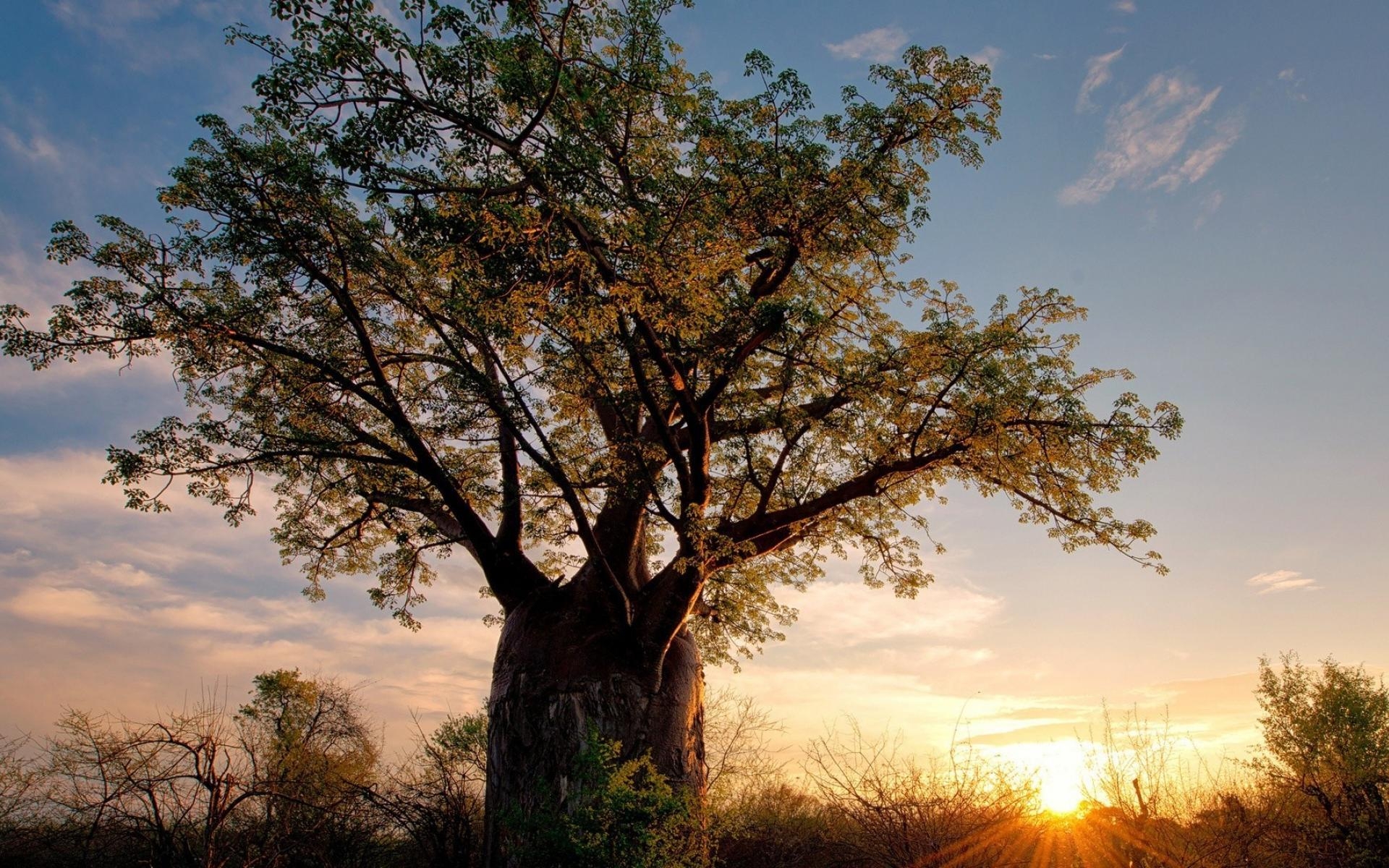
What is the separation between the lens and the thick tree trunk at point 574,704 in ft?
26.9

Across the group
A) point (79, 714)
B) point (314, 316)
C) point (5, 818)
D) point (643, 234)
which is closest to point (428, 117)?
point (643, 234)

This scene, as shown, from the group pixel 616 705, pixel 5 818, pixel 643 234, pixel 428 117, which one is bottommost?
pixel 5 818

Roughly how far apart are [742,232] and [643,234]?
202 cm

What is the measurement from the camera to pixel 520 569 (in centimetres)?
971

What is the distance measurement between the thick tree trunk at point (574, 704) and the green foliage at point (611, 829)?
9.85 feet

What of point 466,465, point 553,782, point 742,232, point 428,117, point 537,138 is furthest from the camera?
point 466,465

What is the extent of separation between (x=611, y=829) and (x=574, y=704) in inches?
154

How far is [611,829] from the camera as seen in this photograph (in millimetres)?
4645

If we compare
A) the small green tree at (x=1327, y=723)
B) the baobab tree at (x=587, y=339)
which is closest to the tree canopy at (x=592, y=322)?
the baobab tree at (x=587, y=339)

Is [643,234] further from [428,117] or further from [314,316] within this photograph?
[314,316]

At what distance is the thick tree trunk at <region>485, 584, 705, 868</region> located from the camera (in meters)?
8.20

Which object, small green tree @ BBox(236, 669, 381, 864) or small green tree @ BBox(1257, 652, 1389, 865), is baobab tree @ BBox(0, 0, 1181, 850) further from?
small green tree @ BBox(1257, 652, 1389, 865)

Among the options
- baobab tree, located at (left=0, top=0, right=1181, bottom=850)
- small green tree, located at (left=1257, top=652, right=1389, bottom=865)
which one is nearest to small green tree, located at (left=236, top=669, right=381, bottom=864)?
baobab tree, located at (left=0, top=0, right=1181, bottom=850)

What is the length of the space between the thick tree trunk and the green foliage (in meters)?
3.00
